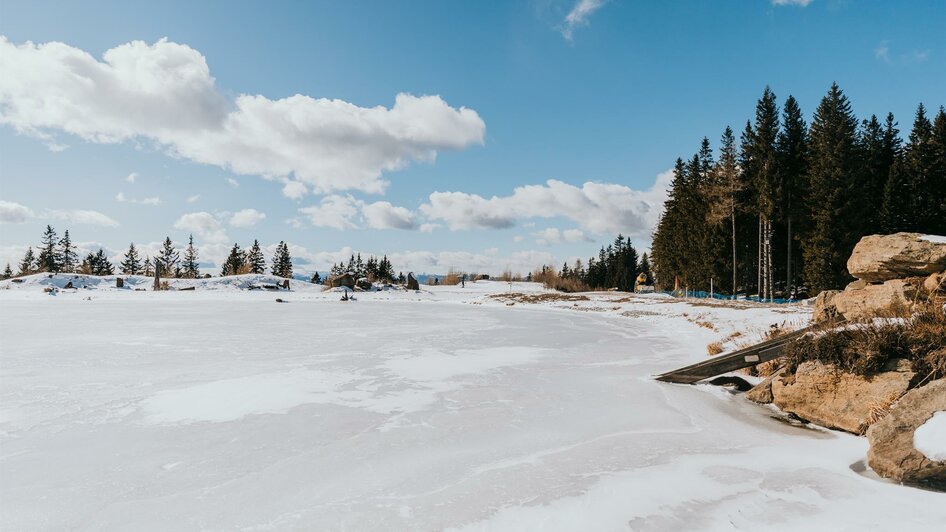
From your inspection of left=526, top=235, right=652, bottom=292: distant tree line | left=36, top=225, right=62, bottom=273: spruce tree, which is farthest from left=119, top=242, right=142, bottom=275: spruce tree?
left=526, top=235, right=652, bottom=292: distant tree line

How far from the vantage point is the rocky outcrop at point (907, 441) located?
3254mm

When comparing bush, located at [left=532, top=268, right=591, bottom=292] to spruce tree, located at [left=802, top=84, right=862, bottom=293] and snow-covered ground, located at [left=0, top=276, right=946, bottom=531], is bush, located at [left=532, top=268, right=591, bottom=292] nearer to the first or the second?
spruce tree, located at [left=802, top=84, right=862, bottom=293]

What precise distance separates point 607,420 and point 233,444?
3657 mm

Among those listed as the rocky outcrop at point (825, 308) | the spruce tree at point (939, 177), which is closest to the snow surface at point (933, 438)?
the rocky outcrop at point (825, 308)

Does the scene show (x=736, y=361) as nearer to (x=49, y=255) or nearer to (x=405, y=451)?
(x=405, y=451)

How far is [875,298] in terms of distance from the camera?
21.9 ft

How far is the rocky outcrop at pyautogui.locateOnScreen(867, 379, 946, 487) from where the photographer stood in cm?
325

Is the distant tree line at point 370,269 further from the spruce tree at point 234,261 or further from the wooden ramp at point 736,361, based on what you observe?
the wooden ramp at point 736,361

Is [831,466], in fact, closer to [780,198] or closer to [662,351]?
[662,351]

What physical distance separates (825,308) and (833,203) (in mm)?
25606

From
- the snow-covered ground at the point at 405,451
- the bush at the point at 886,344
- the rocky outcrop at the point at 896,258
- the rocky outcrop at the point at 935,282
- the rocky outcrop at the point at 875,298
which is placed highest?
the rocky outcrop at the point at 896,258

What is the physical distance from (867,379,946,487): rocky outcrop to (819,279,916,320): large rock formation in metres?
2.42

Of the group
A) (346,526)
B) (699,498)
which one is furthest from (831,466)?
(346,526)

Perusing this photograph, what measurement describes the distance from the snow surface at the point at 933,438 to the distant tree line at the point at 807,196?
28.7 m
